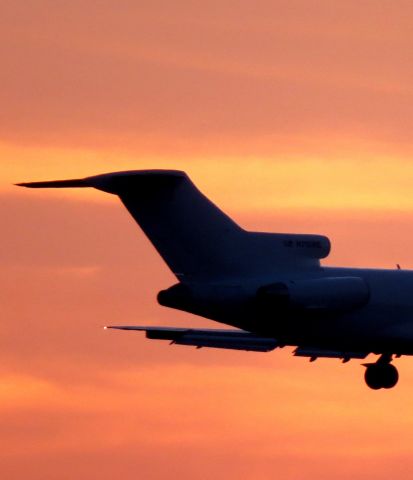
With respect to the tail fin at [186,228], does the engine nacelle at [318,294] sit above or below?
below

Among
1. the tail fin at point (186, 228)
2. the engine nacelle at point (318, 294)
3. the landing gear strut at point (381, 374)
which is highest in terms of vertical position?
the tail fin at point (186, 228)

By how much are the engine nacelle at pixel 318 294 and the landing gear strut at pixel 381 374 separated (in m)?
5.30

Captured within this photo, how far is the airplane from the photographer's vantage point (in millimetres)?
68938

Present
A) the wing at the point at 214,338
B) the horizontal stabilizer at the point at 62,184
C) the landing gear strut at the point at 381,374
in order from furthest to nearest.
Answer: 1. the landing gear strut at the point at 381,374
2. the wing at the point at 214,338
3. the horizontal stabilizer at the point at 62,184

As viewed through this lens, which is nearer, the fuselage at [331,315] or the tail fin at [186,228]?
the tail fin at [186,228]

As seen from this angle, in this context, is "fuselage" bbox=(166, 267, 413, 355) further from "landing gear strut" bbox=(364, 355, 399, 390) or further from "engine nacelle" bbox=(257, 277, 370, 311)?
"landing gear strut" bbox=(364, 355, 399, 390)

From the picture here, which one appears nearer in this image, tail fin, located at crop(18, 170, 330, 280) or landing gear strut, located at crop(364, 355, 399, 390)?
tail fin, located at crop(18, 170, 330, 280)

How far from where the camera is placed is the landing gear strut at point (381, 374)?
7844 cm

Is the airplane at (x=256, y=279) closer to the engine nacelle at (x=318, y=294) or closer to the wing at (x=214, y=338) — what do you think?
the engine nacelle at (x=318, y=294)

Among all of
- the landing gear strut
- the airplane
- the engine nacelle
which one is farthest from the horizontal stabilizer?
the landing gear strut

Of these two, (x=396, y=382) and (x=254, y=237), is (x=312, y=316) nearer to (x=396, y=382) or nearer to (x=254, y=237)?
(x=254, y=237)

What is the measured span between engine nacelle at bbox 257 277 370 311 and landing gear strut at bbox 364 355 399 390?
17.4ft

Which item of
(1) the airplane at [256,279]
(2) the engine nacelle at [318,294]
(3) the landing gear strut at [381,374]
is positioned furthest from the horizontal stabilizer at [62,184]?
(3) the landing gear strut at [381,374]

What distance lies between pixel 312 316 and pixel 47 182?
32.4ft
